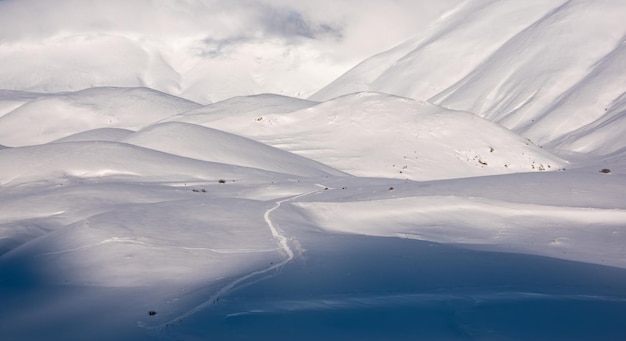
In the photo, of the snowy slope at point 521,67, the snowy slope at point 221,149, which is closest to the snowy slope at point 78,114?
the snowy slope at point 221,149

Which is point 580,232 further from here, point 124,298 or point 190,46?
point 190,46

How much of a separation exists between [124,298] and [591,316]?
7.40 meters

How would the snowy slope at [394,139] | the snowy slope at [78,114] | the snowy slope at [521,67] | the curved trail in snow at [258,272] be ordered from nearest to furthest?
the curved trail in snow at [258,272] → the snowy slope at [394,139] → the snowy slope at [78,114] → the snowy slope at [521,67]

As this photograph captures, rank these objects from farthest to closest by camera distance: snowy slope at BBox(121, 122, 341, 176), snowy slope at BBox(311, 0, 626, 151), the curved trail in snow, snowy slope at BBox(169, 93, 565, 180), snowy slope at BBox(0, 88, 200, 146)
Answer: snowy slope at BBox(311, 0, 626, 151) < snowy slope at BBox(0, 88, 200, 146) < snowy slope at BBox(169, 93, 565, 180) < snowy slope at BBox(121, 122, 341, 176) < the curved trail in snow

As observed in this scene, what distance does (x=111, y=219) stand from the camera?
713 inches

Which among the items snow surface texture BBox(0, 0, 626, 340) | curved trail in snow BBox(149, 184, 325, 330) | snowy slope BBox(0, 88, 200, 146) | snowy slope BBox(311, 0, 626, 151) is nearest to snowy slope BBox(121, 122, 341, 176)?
snow surface texture BBox(0, 0, 626, 340)

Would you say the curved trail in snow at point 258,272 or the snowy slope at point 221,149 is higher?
the snowy slope at point 221,149

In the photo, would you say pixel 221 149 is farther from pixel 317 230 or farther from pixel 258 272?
pixel 258 272

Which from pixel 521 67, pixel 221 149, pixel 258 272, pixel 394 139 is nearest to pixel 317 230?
pixel 258 272

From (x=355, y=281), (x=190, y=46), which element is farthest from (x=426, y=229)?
(x=190, y=46)

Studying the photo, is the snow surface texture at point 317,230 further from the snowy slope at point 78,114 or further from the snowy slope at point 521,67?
the snowy slope at point 78,114

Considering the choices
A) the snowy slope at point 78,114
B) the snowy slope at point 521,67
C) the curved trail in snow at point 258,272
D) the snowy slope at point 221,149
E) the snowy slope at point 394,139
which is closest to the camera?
the curved trail in snow at point 258,272

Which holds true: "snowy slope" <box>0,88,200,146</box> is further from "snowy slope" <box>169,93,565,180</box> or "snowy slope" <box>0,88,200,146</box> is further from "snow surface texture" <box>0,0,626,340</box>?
"snowy slope" <box>169,93,565,180</box>

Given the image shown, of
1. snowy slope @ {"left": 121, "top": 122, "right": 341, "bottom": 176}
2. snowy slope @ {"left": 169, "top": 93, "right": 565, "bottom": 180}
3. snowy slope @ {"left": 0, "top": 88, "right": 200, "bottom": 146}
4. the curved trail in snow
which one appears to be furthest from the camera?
snowy slope @ {"left": 0, "top": 88, "right": 200, "bottom": 146}
